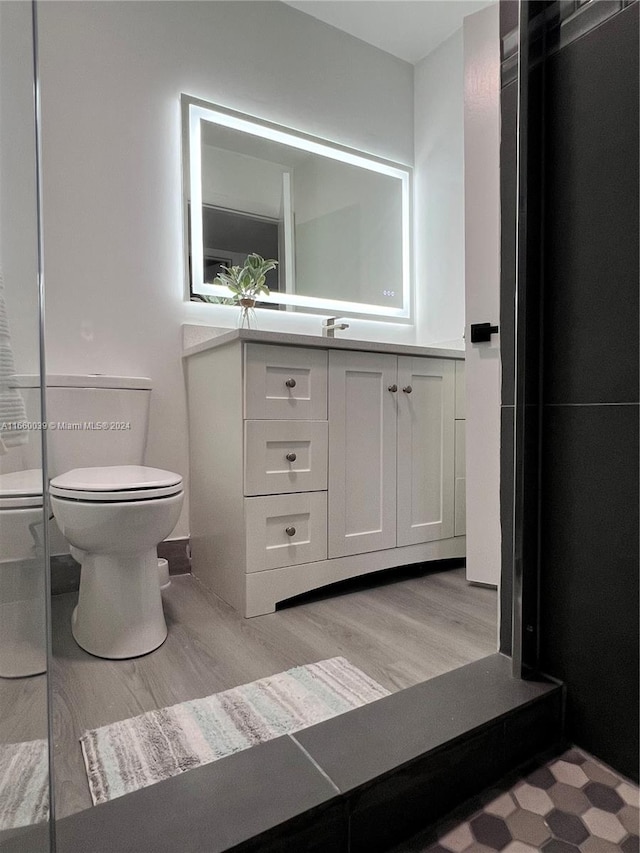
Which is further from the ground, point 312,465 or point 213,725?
point 312,465

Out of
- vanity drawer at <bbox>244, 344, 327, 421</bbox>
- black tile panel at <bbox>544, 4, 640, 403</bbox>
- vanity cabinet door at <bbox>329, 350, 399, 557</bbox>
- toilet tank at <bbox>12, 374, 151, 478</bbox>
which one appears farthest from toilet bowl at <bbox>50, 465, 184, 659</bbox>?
black tile panel at <bbox>544, 4, 640, 403</bbox>

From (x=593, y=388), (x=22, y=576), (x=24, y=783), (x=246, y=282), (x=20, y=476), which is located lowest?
(x=24, y=783)

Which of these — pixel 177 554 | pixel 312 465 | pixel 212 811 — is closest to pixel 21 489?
pixel 212 811

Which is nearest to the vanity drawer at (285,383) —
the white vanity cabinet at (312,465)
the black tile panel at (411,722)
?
the white vanity cabinet at (312,465)

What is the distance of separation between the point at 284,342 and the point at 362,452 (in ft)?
1.57

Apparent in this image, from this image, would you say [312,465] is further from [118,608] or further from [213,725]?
[213,725]

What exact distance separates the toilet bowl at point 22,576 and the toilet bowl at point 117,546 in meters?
0.66

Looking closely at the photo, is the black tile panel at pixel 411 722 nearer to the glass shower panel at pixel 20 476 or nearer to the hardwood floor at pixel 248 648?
the hardwood floor at pixel 248 648

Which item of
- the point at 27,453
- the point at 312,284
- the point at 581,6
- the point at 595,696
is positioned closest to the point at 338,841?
the point at 595,696

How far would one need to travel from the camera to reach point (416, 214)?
2633mm

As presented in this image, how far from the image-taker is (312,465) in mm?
1656

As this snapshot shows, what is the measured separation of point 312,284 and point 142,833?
2.01m

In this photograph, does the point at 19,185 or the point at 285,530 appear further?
the point at 285,530

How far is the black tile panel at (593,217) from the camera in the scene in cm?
90
